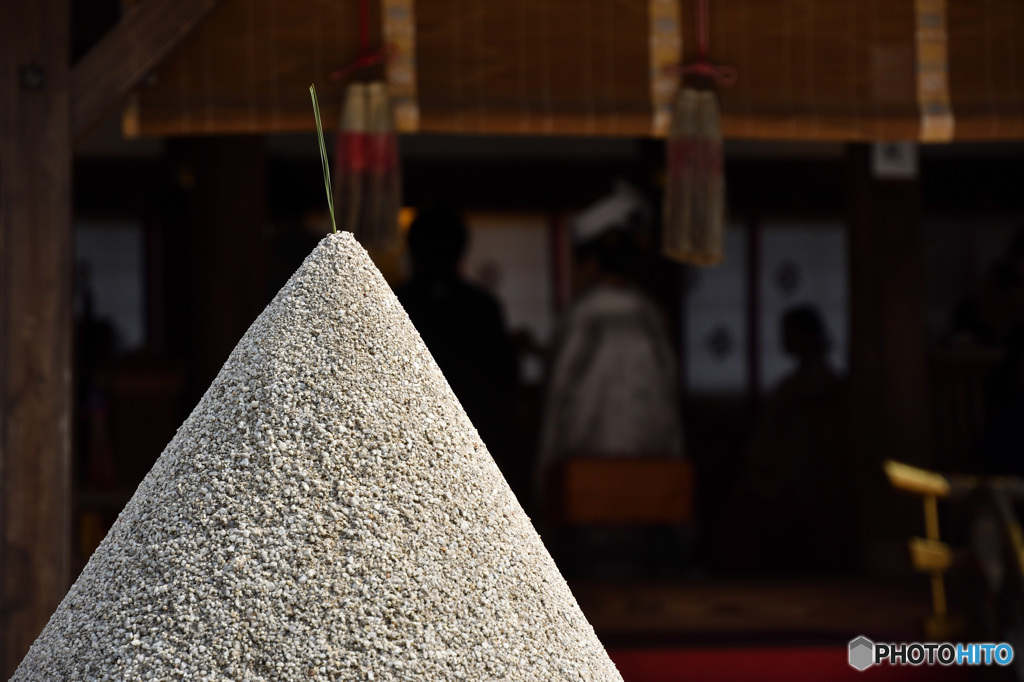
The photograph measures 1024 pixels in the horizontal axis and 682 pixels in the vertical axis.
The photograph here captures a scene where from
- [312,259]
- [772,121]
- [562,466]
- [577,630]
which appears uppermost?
[772,121]

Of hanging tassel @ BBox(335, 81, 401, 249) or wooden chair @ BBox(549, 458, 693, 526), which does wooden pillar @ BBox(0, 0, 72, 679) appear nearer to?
hanging tassel @ BBox(335, 81, 401, 249)

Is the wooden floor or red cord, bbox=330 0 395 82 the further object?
the wooden floor

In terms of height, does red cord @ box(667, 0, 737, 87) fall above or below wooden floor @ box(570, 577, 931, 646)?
above

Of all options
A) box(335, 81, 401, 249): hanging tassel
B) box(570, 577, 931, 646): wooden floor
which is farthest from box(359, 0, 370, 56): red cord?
box(570, 577, 931, 646): wooden floor

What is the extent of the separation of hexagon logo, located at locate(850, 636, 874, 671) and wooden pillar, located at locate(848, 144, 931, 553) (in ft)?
3.51

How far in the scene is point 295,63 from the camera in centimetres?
358

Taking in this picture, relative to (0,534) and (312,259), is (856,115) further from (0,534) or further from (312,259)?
(0,534)

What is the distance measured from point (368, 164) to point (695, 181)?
1015 millimetres

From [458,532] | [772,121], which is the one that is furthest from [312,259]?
[772,121]

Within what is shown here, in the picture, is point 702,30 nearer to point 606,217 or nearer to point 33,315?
point 606,217

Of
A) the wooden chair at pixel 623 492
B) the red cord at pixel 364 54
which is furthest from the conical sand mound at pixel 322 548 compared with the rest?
the wooden chair at pixel 623 492

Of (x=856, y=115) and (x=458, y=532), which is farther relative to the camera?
(x=856, y=115)

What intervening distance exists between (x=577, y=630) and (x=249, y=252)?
3789 mm

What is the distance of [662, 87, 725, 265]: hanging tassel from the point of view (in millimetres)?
3602
